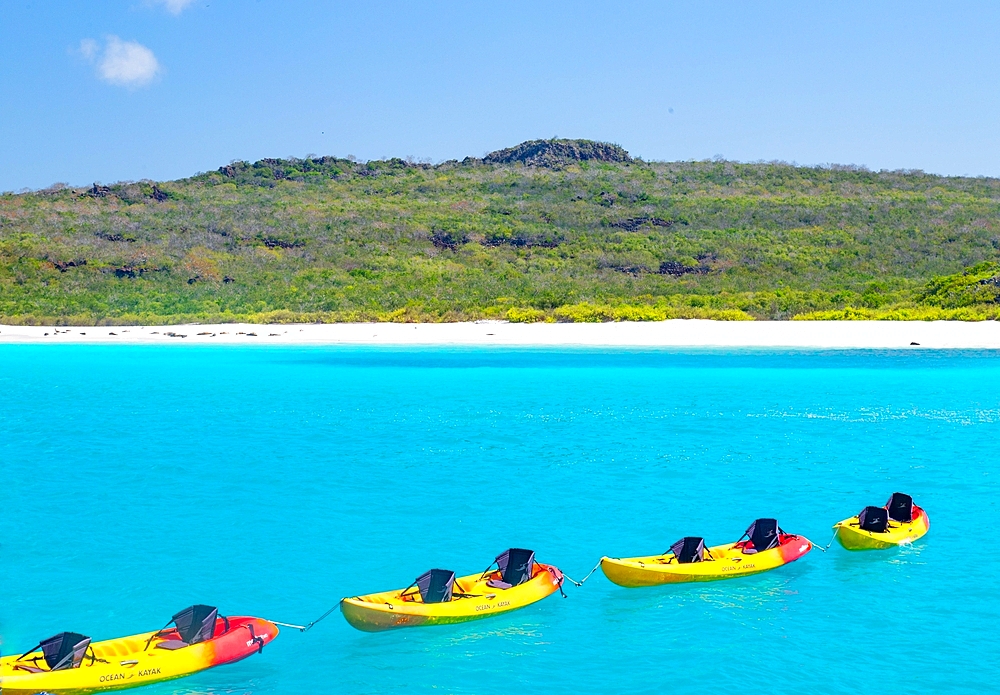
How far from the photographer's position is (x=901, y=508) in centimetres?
1644

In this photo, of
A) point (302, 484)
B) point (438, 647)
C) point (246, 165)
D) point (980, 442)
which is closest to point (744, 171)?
point (246, 165)

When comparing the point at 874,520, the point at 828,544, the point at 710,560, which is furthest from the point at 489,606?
the point at 874,520

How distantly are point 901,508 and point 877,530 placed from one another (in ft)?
3.41

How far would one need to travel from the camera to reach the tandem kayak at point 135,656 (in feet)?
34.0

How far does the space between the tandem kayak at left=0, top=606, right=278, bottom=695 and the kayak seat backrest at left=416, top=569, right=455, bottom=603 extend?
189 cm

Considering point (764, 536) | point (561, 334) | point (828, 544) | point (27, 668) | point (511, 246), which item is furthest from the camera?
point (511, 246)

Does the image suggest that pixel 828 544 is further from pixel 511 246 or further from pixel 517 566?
pixel 511 246

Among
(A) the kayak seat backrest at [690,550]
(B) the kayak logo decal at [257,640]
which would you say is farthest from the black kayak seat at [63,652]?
(A) the kayak seat backrest at [690,550]

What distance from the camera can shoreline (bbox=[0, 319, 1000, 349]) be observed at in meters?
49.1

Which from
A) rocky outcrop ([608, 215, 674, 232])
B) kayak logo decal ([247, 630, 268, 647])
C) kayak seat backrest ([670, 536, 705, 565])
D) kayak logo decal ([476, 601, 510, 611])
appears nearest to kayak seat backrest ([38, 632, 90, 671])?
kayak logo decal ([247, 630, 268, 647])

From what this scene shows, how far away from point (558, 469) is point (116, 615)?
10.8 meters

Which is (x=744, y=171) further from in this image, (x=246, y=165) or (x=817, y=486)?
(x=817, y=486)

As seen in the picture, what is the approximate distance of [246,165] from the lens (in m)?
122

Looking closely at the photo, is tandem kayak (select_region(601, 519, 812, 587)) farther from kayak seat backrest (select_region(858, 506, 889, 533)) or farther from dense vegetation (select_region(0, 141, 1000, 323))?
dense vegetation (select_region(0, 141, 1000, 323))
